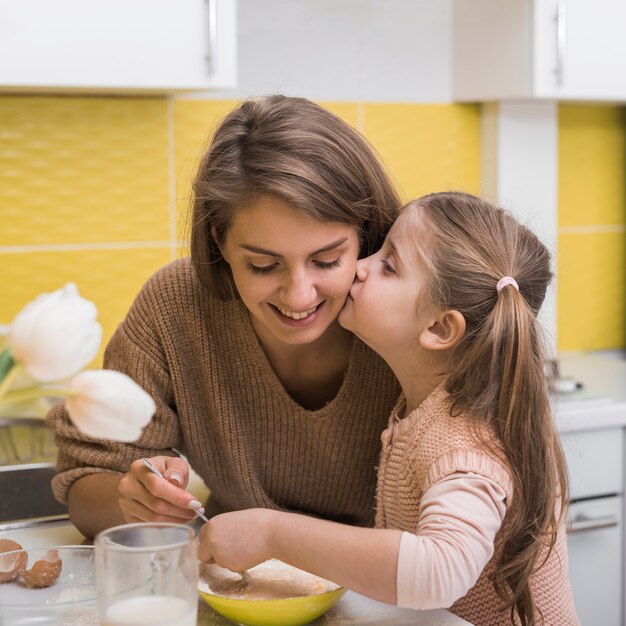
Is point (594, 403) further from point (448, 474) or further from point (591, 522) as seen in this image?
point (448, 474)

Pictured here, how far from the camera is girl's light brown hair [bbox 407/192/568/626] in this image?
107 centimetres

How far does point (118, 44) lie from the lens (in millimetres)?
1731

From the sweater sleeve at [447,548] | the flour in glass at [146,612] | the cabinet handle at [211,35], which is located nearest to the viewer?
the flour in glass at [146,612]

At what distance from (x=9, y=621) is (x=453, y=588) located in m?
0.42

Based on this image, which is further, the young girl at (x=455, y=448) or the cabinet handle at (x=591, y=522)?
the cabinet handle at (x=591, y=522)

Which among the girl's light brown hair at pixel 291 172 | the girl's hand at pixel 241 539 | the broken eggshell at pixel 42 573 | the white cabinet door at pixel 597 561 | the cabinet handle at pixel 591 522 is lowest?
the white cabinet door at pixel 597 561

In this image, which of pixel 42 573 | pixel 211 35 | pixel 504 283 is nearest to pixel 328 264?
pixel 504 283

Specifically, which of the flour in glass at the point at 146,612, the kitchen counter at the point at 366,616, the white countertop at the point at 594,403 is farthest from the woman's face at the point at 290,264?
the white countertop at the point at 594,403

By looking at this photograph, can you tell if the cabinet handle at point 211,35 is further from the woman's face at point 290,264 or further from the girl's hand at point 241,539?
the girl's hand at point 241,539

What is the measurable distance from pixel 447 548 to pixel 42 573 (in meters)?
0.42

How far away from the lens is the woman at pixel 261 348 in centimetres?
116

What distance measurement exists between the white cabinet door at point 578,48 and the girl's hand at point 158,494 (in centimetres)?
140

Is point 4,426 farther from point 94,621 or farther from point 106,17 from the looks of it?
point 94,621

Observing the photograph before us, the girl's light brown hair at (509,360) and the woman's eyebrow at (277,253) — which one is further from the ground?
the woman's eyebrow at (277,253)
